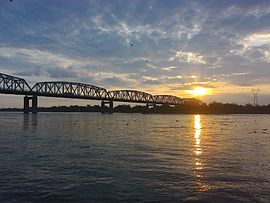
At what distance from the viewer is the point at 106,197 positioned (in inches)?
500

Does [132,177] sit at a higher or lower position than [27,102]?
lower

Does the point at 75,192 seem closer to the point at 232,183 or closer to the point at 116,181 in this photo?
the point at 116,181

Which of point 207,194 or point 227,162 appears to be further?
point 227,162

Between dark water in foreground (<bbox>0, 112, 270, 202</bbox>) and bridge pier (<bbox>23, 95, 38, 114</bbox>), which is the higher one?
bridge pier (<bbox>23, 95, 38, 114</bbox>)

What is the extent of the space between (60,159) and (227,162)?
10.5 metres

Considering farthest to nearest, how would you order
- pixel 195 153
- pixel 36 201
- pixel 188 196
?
pixel 195 153 < pixel 188 196 < pixel 36 201

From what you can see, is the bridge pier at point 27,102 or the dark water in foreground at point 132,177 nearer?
the dark water in foreground at point 132,177

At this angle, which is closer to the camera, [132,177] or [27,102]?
[132,177]

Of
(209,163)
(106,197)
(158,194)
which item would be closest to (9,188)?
(106,197)

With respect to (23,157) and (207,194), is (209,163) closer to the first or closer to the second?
(207,194)

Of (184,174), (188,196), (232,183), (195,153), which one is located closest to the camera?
(188,196)

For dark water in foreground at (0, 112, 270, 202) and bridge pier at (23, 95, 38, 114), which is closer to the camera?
dark water in foreground at (0, 112, 270, 202)

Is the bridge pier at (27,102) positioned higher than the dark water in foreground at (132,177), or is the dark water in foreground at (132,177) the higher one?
the bridge pier at (27,102)

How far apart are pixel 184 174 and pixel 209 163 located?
410 cm
